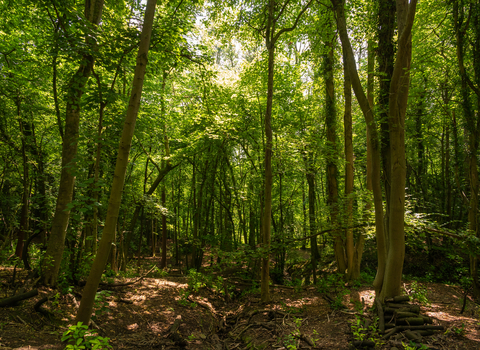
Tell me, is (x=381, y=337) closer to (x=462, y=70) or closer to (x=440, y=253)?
(x=462, y=70)

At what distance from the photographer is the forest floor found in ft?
13.0

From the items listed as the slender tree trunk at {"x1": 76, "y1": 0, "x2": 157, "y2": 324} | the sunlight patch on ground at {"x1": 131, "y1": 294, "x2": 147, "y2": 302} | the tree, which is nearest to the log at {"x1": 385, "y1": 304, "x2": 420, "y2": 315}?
the tree

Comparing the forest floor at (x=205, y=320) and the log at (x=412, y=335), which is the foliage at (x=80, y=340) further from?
the log at (x=412, y=335)

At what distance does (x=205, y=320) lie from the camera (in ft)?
20.5

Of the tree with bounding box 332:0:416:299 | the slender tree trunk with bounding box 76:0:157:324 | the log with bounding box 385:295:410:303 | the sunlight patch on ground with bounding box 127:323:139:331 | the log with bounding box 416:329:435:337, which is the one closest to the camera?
the slender tree trunk with bounding box 76:0:157:324

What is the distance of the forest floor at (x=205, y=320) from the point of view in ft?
13.0

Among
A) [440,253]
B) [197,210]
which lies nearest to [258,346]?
[197,210]

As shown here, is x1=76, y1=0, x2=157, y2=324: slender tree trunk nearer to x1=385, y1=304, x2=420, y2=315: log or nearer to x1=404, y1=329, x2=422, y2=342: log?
x1=404, y1=329, x2=422, y2=342: log

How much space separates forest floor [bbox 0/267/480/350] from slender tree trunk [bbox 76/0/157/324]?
0.79 meters

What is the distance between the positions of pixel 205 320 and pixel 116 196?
434cm

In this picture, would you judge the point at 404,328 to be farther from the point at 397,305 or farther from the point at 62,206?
the point at 62,206

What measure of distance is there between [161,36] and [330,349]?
582 cm

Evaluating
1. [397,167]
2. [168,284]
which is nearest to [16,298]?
[168,284]

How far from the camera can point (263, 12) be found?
7.06 metres
